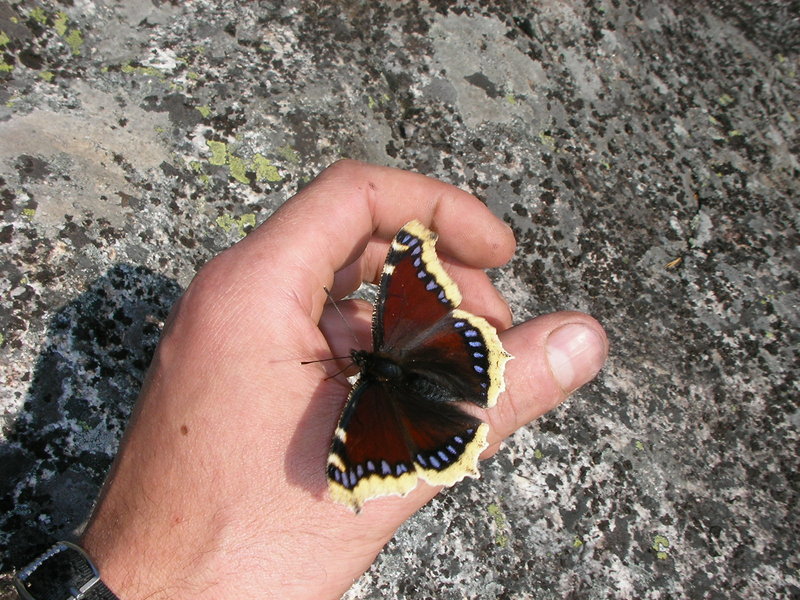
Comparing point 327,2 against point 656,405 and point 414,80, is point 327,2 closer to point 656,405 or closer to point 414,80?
point 414,80

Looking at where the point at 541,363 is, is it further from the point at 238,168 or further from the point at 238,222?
A: the point at 238,168

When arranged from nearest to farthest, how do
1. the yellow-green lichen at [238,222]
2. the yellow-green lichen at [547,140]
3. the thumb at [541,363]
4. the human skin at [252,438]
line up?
the human skin at [252,438] < the thumb at [541,363] < the yellow-green lichen at [238,222] < the yellow-green lichen at [547,140]

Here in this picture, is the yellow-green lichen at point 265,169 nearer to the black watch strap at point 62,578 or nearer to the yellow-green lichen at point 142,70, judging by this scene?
the yellow-green lichen at point 142,70

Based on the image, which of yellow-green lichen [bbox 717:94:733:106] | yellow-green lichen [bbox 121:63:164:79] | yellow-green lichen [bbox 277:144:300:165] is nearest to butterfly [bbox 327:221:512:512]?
yellow-green lichen [bbox 277:144:300:165]

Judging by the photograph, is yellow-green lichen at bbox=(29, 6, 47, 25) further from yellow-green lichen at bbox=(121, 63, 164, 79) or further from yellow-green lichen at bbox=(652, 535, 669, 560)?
yellow-green lichen at bbox=(652, 535, 669, 560)

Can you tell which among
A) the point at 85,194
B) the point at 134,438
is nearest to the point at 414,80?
the point at 85,194

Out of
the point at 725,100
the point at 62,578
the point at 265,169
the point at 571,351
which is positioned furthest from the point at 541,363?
the point at 725,100

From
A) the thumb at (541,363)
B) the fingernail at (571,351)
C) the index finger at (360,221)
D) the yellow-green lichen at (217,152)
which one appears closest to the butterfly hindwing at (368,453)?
the thumb at (541,363)

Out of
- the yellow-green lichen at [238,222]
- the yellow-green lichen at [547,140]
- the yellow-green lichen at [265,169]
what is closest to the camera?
the yellow-green lichen at [238,222]
